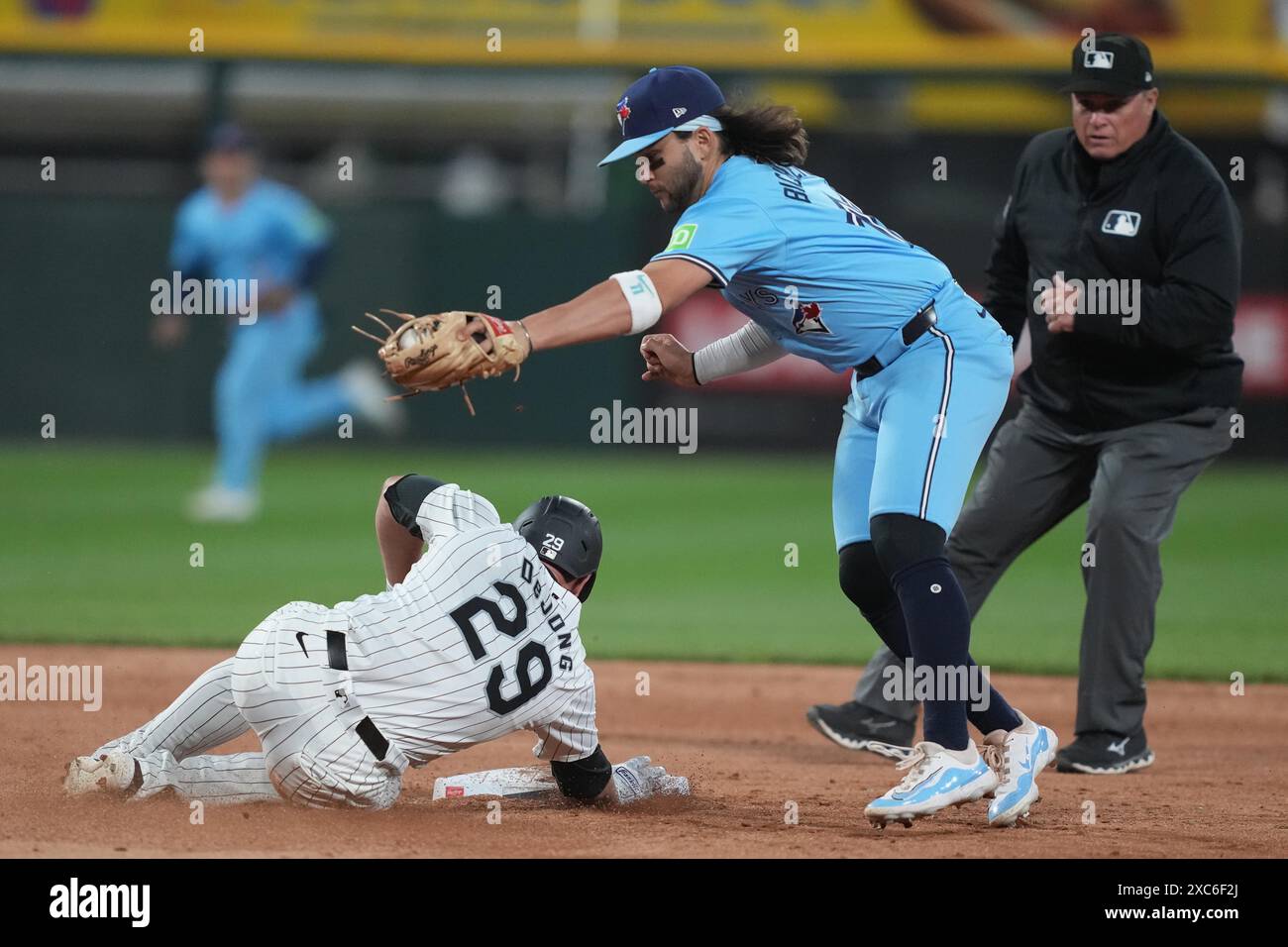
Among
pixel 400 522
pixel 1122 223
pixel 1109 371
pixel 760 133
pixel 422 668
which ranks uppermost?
pixel 760 133

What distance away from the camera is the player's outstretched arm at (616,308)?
4.01 meters

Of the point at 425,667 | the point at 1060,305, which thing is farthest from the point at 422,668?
the point at 1060,305

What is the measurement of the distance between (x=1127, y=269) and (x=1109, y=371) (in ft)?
1.14

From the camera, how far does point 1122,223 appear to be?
5.80 meters

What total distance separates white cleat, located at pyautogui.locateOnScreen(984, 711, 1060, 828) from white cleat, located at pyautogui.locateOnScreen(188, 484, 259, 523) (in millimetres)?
8013

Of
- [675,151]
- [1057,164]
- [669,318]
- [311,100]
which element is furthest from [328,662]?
[311,100]

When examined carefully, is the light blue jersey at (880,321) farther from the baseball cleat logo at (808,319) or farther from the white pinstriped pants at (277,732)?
the white pinstriped pants at (277,732)

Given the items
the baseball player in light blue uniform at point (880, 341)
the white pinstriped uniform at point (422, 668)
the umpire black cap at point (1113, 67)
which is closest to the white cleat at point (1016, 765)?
the baseball player in light blue uniform at point (880, 341)

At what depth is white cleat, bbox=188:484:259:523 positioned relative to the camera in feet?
39.3

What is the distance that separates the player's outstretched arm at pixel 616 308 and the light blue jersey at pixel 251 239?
860cm

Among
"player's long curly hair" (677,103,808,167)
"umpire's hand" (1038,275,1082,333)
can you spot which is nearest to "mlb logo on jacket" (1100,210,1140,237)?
"umpire's hand" (1038,275,1082,333)

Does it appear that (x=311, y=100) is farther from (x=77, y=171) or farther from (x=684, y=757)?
(x=684, y=757)

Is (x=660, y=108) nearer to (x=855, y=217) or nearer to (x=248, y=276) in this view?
(x=855, y=217)

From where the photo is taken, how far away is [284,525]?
1173 cm
